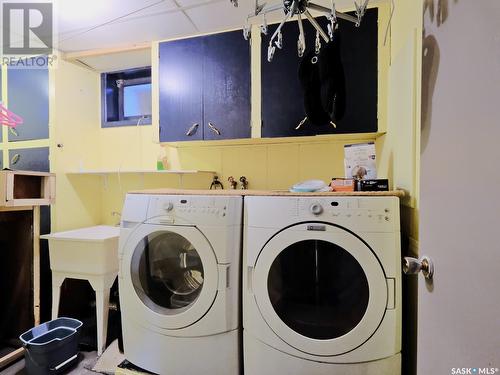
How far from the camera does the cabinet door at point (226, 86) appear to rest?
1728mm

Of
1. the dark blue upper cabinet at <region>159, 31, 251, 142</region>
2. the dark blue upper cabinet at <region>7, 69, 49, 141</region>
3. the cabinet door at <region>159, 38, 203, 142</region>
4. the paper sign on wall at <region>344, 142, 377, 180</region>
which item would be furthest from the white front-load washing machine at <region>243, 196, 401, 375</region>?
the dark blue upper cabinet at <region>7, 69, 49, 141</region>

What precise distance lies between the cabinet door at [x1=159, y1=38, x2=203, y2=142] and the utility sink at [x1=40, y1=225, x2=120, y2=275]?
33.4 inches

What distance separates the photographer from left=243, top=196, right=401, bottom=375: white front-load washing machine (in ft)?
3.40

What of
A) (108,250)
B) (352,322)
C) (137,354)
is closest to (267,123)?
(352,322)

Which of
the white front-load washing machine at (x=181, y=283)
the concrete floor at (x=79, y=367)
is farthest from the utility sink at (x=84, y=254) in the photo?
the concrete floor at (x=79, y=367)

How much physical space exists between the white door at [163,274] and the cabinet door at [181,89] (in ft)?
2.64

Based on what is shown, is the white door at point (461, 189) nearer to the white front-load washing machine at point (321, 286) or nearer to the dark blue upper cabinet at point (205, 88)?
the white front-load washing machine at point (321, 286)

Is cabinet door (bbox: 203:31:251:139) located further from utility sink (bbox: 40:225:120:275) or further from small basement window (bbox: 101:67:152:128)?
utility sink (bbox: 40:225:120:275)

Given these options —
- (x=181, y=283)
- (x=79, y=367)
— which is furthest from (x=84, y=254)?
(x=181, y=283)

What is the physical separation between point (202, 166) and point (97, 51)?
4.33 feet

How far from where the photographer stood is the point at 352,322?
3.55 ft

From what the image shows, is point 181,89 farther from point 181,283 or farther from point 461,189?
point 461,189

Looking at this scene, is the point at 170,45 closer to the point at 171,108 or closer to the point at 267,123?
the point at 171,108

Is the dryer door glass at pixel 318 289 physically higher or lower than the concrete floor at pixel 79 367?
higher
